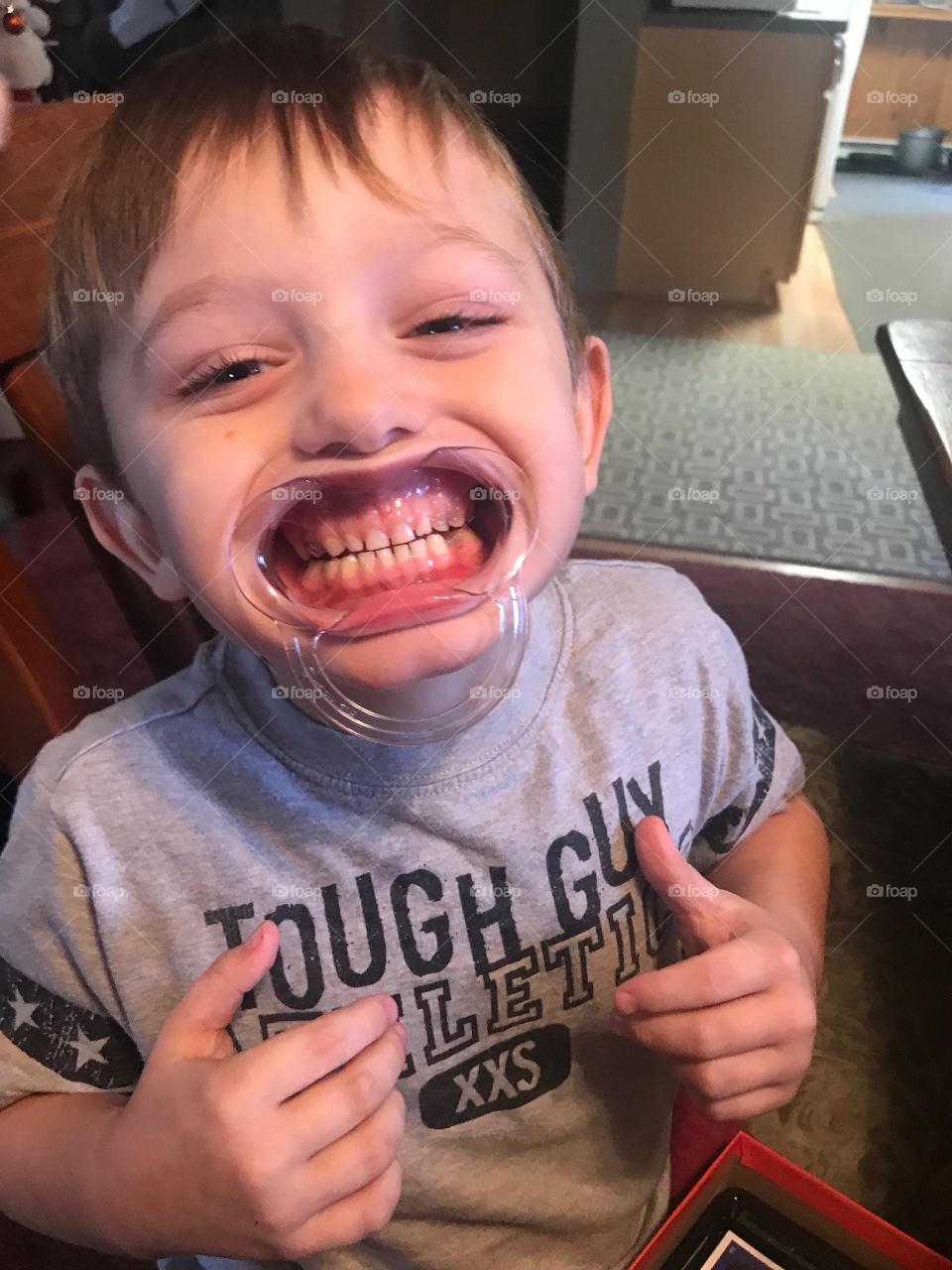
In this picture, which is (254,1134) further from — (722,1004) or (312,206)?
(312,206)

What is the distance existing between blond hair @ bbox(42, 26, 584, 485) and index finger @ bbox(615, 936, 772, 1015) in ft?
1.11

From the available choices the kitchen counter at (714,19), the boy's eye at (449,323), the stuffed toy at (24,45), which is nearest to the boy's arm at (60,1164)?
the boy's eye at (449,323)

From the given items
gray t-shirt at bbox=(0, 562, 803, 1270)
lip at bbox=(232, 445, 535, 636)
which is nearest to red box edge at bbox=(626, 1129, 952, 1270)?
gray t-shirt at bbox=(0, 562, 803, 1270)

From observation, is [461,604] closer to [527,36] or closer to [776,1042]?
[776,1042]

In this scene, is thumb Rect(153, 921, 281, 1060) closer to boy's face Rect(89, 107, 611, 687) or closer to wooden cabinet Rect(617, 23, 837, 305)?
boy's face Rect(89, 107, 611, 687)

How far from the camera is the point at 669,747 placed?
0.58m

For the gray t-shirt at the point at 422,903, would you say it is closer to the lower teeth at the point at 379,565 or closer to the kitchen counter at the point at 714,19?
the lower teeth at the point at 379,565

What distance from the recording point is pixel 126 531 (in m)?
0.52

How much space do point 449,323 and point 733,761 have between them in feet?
1.16

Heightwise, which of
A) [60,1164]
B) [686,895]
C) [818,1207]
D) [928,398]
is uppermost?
[928,398]

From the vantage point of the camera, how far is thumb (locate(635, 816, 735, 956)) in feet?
1.64

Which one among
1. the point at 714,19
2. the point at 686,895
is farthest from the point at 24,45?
the point at 714,19

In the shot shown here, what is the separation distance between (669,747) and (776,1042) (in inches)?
7.1

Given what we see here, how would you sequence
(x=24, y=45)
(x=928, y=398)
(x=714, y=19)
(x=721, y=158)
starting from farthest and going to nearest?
(x=721, y=158) → (x=714, y=19) → (x=928, y=398) → (x=24, y=45)
